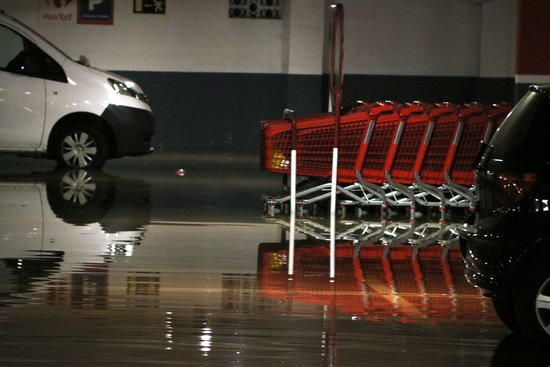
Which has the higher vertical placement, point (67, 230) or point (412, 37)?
point (412, 37)

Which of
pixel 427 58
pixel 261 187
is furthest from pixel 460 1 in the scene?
pixel 261 187

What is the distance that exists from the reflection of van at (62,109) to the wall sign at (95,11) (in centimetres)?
539

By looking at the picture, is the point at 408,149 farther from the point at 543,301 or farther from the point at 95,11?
the point at 95,11

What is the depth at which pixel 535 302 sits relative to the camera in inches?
292

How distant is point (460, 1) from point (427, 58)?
1.22m

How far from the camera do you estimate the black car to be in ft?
24.0

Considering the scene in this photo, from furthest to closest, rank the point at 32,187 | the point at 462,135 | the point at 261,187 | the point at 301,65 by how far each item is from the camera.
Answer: the point at 301,65, the point at 261,187, the point at 32,187, the point at 462,135

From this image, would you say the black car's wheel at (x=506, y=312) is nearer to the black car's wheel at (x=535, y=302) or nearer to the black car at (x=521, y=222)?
the black car at (x=521, y=222)

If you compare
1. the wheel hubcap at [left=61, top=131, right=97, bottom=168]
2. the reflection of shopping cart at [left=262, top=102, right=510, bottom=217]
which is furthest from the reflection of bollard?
the wheel hubcap at [left=61, top=131, right=97, bottom=168]

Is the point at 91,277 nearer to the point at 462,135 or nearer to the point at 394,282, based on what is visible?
the point at 394,282

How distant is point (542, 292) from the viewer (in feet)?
24.4

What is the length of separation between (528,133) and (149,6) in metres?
16.6

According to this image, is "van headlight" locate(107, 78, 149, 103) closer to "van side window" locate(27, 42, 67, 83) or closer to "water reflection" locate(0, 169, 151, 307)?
"van side window" locate(27, 42, 67, 83)

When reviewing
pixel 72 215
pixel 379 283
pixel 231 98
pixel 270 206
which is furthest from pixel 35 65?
pixel 379 283
